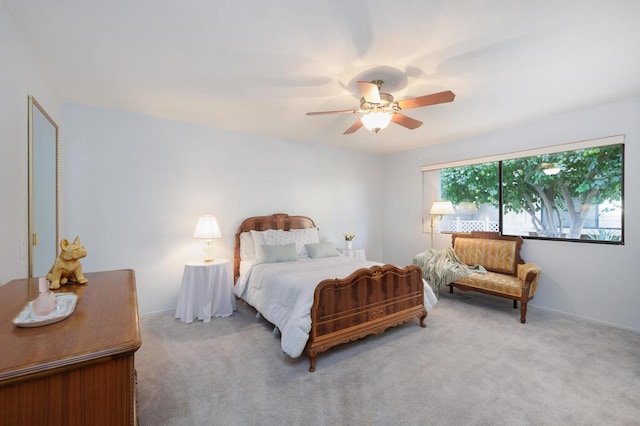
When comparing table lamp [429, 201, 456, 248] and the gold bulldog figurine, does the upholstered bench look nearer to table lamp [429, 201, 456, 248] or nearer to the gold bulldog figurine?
table lamp [429, 201, 456, 248]

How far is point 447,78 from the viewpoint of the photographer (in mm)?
2578

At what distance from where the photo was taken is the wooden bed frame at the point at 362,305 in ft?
8.04

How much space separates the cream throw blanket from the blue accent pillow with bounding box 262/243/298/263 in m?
1.90

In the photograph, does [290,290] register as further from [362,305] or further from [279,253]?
[279,253]

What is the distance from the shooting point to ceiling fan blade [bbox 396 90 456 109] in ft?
7.17

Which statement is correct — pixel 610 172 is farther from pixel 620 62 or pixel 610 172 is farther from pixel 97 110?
pixel 97 110

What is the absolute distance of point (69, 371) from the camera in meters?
0.81

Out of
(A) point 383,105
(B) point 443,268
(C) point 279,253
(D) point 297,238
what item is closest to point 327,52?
(A) point 383,105

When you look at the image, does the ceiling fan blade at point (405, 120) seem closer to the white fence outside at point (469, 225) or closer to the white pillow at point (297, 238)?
the white pillow at point (297, 238)

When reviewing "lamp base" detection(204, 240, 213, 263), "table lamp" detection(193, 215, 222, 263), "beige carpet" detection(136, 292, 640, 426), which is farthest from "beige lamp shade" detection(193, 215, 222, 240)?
"beige carpet" detection(136, 292, 640, 426)

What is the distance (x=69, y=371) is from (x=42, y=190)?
7.72 feet

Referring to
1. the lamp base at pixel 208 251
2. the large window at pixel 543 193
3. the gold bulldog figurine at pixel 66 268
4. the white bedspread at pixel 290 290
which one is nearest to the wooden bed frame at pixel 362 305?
the white bedspread at pixel 290 290

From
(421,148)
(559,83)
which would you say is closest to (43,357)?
(559,83)

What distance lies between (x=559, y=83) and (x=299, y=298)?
10.5 ft
